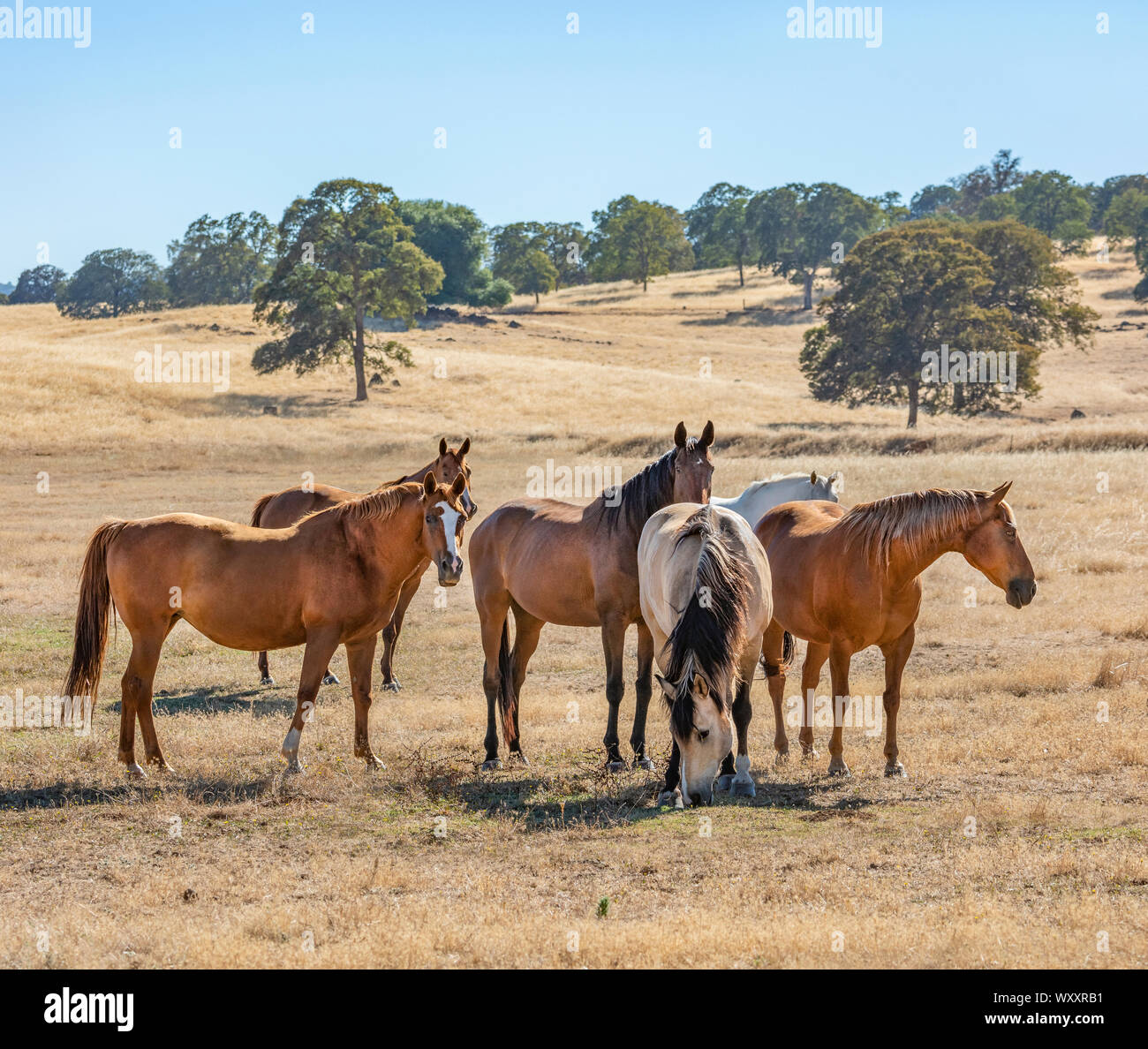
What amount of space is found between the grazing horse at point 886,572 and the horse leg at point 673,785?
155 centimetres

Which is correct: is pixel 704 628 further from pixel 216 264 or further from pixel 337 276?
pixel 216 264

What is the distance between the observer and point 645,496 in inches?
369

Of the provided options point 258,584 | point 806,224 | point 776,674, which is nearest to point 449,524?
point 258,584

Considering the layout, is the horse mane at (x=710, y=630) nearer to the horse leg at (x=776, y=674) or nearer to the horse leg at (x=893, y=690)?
the horse leg at (x=893, y=690)

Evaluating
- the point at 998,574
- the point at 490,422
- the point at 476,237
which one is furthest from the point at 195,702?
the point at 476,237

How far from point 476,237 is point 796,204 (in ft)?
94.6

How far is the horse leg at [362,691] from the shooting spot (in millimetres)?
9172

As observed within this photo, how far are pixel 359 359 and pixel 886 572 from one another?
49.8 m

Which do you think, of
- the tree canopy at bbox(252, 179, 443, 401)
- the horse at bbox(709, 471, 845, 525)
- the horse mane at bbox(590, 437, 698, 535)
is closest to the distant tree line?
the tree canopy at bbox(252, 179, 443, 401)

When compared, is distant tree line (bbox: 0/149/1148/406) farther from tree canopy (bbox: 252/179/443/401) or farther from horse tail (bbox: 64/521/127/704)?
horse tail (bbox: 64/521/127/704)

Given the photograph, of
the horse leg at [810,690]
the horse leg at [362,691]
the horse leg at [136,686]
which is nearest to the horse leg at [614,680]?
the horse leg at [810,690]

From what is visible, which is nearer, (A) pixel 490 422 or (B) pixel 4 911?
(B) pixel 4 911
